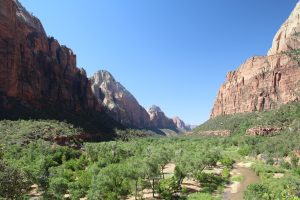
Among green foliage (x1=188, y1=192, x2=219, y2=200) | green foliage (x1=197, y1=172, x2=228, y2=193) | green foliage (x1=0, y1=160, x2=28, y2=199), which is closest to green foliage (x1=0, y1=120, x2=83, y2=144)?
green foliage (x1=197, y1=172, x2=228, y2=193)

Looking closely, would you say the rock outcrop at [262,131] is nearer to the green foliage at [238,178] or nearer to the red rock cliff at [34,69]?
the green foliage at [238,178]

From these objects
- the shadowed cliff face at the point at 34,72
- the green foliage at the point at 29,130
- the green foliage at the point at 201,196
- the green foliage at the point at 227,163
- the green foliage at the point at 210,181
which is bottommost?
the green foliage at the point at 201,196

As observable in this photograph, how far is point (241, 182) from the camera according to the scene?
6775cm

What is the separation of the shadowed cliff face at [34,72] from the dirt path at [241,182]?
7561 cm

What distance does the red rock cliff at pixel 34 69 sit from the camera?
120 meters

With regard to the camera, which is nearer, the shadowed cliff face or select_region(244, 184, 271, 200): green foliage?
select_region(244, 184, 271, 200): green foliage

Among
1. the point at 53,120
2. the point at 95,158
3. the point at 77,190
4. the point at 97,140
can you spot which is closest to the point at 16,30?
the point at 53,120

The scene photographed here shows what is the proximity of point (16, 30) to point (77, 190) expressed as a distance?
3829 inches

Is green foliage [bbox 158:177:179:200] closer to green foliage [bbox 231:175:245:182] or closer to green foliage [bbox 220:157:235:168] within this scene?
green foliage [bbox 231:175:245:182]

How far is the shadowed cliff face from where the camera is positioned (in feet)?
392

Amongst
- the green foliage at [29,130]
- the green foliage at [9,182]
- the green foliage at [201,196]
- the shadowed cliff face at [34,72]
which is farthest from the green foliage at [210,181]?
the shadowed cliff face at [34,72]

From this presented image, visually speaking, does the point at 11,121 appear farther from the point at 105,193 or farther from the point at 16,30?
the point at 105,193

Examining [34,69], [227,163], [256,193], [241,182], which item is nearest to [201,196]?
[256,193]

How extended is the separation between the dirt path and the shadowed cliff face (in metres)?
75.6
